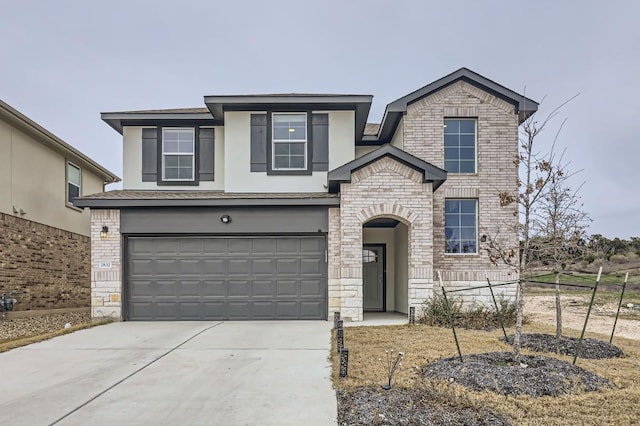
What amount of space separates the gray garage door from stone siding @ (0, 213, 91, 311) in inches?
143

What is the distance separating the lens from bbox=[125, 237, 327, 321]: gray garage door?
12.5 meters

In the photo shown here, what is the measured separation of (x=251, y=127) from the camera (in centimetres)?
1422

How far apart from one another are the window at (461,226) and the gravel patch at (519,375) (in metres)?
6.61

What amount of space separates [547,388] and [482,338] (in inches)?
146

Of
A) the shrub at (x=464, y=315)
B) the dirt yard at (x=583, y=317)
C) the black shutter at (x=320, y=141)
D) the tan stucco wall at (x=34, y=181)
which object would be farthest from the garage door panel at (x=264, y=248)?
the dirt yard at (x=583, y=317)

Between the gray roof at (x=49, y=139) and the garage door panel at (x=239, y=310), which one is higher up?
the gray roof at (x=49, y=139)

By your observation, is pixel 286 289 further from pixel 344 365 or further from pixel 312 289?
pixel 344 365

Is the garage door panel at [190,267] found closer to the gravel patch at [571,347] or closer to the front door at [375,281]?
the front door at [375,281]

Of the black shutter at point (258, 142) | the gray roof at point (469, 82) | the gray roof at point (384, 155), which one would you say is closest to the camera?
the gray roof at point (384, 155)

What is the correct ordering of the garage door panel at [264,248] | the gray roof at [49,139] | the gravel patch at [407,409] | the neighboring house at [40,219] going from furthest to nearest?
the neighboring house at [40,219] → the gray roof at [49,139] → the garage door panel at [264,248] → the gravel patch at [407,409]

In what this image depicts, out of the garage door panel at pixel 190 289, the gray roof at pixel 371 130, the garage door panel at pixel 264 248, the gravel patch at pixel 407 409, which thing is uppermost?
the gray roof at pixel 371 130

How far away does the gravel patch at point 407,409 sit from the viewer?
16.0 ft

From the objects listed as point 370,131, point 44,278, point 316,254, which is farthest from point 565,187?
point 44,278

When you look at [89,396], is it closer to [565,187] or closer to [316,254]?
[316,254]
